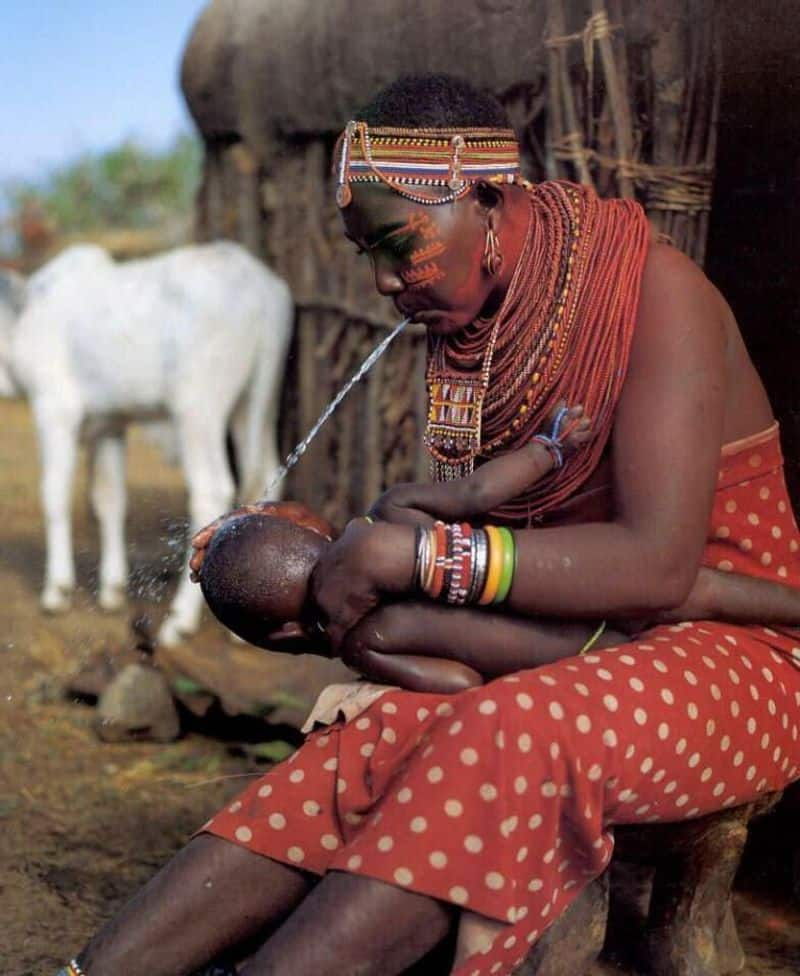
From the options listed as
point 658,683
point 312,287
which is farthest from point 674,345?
point 312,287

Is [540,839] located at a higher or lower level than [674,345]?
lower

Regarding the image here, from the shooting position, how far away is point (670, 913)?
278 centimetres

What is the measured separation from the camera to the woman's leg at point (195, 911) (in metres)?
2.23

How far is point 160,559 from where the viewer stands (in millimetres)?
7070

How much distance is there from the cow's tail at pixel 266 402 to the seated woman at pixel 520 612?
9.77ft

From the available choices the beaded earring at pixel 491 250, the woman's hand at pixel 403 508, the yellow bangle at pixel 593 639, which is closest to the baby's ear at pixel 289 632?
the woman's hand at pixel 403 508

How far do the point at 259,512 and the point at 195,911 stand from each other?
72 cm

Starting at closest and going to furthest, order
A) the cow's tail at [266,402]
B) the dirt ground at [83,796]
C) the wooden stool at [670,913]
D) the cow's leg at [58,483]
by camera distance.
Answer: the wooden stool at [670,913]
the dirt ground at [83,796]
the cow's tail at [266,402]
the cow's leg at [58,483]

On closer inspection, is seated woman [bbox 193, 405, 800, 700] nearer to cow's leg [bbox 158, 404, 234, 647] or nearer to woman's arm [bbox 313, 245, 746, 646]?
woman's arm [bbox 313, 245, 746, 646]

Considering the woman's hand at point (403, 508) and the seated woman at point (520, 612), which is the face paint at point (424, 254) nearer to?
the seated woman at point (520, 612)

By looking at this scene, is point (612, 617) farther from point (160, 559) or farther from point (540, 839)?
point (160, 559)

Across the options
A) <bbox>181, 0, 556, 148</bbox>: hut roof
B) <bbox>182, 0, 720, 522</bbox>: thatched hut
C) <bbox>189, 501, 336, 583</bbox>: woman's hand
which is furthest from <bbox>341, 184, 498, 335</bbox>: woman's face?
<bbox>181, 0, 556, 148</bbox>: hut roof

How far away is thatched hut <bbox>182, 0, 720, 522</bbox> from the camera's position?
10.7 feet

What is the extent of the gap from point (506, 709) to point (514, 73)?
7.71 ft
